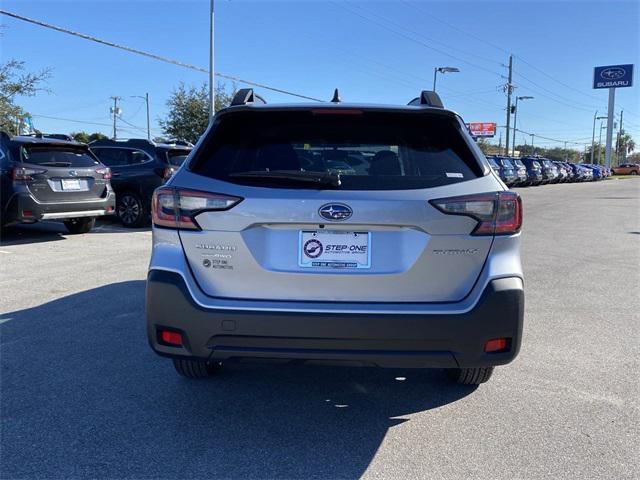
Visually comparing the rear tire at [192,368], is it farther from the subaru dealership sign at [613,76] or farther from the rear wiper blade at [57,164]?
the subaru dealership sign at [613,76]

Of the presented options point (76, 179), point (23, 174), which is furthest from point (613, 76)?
point (23, 174)

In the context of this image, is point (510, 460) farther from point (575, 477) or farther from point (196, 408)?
point (196, 408)

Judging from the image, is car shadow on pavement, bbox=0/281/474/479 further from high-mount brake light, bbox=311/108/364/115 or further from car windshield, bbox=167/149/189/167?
car windshield, bbox=167/149/189/167

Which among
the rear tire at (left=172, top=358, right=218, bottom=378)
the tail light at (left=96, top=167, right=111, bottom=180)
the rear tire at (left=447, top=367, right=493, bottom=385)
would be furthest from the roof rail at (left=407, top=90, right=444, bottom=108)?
the tail light at (left=96, top=167, right=111, bottom=180)

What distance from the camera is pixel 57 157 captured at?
30.7ft

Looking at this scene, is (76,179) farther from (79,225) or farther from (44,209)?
(79,225)

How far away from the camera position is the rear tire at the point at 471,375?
138 inches

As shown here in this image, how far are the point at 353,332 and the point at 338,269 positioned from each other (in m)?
0.32

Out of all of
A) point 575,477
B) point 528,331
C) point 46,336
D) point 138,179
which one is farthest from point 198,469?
point 138,179

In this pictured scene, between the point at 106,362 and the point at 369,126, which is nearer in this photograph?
the point at 369,126

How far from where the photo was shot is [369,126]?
3264 mm

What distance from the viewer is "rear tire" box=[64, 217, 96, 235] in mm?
10352

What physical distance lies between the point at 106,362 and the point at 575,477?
3.15m

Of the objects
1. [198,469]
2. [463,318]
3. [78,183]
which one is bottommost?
[198,469]
